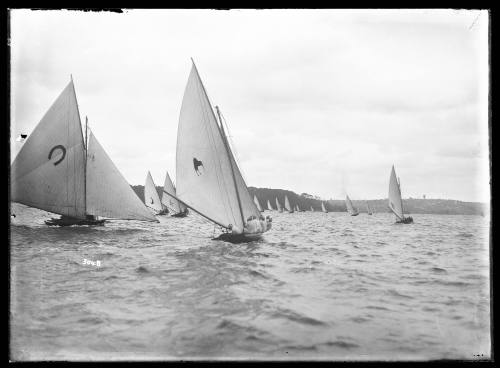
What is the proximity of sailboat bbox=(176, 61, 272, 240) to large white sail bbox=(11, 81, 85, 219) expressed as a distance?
7.29 m

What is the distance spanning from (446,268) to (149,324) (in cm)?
1079

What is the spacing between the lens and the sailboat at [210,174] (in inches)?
634

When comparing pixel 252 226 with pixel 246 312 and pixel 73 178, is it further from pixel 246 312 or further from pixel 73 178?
pixel 73 178

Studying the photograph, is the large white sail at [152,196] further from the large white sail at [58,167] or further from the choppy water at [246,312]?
the choppy water at [246,312]

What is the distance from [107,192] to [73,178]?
→ 2433mm

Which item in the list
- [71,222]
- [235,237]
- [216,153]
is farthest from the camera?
[71,222]

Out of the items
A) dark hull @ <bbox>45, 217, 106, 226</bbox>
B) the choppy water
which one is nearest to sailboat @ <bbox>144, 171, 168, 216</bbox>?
dark hull @ <bbox>45, 217, 106, 226</bbox>

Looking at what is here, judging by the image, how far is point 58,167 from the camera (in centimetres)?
2250

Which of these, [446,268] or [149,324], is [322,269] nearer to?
[446,268]

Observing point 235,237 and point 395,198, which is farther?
point 395,198

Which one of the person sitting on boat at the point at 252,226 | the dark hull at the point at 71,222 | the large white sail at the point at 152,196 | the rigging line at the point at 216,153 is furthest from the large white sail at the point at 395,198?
the large white sail at the point at 152,196

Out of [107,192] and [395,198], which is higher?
[107,192]

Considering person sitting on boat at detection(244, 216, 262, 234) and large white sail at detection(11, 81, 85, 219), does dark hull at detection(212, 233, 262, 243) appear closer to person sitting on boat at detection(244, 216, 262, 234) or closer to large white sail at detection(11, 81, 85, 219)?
person sitting on boat at detection(244, 216, 262, 234)

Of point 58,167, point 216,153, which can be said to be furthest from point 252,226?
point 58,167
